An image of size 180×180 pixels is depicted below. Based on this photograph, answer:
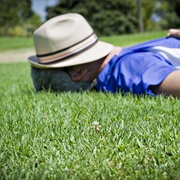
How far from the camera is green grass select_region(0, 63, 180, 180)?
1323 millimetres

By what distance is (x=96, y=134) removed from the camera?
1.74 meters

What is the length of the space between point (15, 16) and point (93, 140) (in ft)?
151

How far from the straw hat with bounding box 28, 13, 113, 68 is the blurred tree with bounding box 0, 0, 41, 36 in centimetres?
4303

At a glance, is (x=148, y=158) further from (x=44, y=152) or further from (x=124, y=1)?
(x=124, y=1)

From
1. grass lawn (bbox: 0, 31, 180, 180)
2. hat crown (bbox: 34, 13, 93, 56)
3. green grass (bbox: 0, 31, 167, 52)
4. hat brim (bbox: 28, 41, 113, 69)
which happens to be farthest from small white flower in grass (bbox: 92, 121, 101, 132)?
green grass (bbox: 0, 31, 167, 52)

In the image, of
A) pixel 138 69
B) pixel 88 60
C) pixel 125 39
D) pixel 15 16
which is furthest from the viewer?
pixel 15 16

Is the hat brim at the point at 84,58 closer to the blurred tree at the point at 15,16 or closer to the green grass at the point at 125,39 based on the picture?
the green grass at the point at 125,39

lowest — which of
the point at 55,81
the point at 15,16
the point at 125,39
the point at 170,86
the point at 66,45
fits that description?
the point at 15,16

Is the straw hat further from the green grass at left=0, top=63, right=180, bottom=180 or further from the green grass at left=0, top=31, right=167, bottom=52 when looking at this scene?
the green grass at left=0, top=31, right=167, bottom=52

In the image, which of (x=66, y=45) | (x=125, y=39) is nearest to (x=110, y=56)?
(x=66, y=45)

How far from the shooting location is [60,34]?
2.95m

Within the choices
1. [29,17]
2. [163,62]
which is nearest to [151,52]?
[163,62]

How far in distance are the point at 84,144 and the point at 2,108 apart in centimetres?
113

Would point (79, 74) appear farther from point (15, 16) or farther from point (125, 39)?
point (15, 16)
